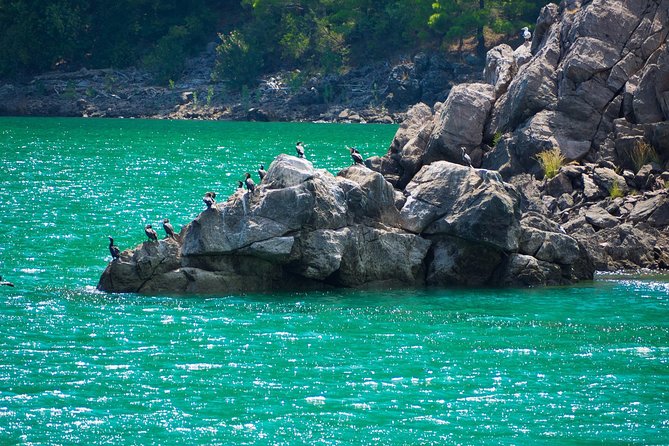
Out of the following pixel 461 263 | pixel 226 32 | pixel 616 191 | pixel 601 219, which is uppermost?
pixel 226 32

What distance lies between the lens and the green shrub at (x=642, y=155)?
139 ft

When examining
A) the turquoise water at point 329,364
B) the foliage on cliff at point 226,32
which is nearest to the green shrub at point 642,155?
the turquoise water at point 329,364

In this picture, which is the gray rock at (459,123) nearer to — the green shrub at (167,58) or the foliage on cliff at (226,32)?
the foliage on cliff at (226,32)

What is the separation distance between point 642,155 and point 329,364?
19564 mm

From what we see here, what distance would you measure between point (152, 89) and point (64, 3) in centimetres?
1551

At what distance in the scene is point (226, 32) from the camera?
137625 millimetres

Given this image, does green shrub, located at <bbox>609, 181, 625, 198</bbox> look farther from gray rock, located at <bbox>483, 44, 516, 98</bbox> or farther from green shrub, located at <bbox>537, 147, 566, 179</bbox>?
gray rock, located at <bbox>483, 44, 516, 98</bbox>

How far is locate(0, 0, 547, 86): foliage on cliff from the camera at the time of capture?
124750 millimetres

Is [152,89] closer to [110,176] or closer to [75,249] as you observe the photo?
[110,176]

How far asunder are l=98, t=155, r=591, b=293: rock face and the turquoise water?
0.71m

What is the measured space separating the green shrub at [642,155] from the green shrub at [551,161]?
2.58 m

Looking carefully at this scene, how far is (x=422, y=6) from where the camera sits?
121 meters

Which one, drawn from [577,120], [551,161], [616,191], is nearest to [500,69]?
[577,120]

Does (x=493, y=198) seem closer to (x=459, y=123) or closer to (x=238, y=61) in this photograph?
(x=459, y=123)
